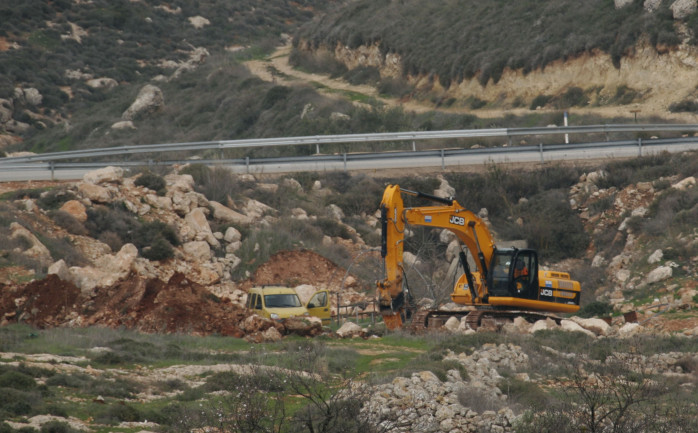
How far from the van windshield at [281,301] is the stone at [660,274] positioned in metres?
11.3

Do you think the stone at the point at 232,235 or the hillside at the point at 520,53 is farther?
the hillside at the point at 520,53

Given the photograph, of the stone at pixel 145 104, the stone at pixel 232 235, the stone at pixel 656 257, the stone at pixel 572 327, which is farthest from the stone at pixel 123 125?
the stone at pixel 572 327

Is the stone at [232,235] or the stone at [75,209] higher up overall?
the stone at [75,209]

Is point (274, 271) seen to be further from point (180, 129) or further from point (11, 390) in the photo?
point (180, 129)

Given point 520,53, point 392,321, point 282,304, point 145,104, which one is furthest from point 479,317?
point 145,104

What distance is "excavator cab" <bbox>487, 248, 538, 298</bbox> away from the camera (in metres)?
26.0

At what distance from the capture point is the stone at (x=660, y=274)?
100 feet

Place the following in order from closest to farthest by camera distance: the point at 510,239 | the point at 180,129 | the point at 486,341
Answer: the point at 486,341
the point at 510,239
the point at 180,129

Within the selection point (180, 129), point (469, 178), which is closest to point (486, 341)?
point (469, 178)

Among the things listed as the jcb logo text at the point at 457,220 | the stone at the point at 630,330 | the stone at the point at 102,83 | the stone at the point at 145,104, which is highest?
the stone at the point at 102,83

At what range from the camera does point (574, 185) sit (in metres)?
42.1

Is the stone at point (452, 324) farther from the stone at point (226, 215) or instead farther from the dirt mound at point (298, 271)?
the stone at point (226, 215)

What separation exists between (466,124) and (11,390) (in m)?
40.5

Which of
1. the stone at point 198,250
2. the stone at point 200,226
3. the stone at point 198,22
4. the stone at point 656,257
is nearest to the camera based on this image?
the stone at point 656,257
